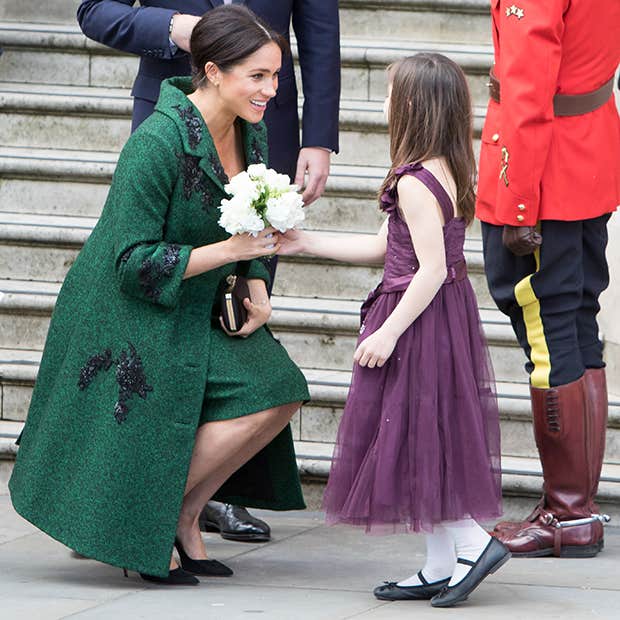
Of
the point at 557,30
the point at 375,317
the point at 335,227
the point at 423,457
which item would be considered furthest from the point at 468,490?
the point at 335,227

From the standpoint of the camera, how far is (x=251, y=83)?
4.05m

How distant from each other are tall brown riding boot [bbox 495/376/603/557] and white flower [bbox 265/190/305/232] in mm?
956

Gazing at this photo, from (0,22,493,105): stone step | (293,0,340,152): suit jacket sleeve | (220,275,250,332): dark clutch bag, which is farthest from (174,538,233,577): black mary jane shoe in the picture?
(0,22,493,105): stone step

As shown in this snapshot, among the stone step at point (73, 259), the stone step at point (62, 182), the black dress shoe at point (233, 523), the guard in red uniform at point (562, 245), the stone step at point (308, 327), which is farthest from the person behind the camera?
the stone step at point (62, 182)

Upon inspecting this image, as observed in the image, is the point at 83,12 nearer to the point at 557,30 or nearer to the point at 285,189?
the point at 285,189

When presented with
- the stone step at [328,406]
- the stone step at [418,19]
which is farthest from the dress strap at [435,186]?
the stone step at [418,19]

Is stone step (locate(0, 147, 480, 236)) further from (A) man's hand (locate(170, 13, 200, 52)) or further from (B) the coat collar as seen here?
(B) the coat collar

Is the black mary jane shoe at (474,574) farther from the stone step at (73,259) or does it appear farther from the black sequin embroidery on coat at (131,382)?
the stone step at (73,259)

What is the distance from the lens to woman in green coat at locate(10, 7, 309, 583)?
3.96 metres

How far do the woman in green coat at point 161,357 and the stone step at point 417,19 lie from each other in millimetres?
2674

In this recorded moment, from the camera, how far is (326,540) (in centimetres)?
462

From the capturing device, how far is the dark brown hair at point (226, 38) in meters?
4.04

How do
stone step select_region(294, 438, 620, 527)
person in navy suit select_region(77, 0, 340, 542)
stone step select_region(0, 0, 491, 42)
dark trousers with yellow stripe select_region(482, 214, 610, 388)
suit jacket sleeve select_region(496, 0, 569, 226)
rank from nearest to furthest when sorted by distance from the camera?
1. suit jacket sleeve select_region(496, 0, 569, 226)
2. dark trousers with yellow stripe select_region(482, 214, 610, 388)
3. person in navy suit select_region(77, 0, 340, 542)
4. stone step select_region(294, 438, 620, 527)
5. stone step select_region(0, 0, 491, 42)

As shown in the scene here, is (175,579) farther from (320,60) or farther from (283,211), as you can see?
(320,60)
